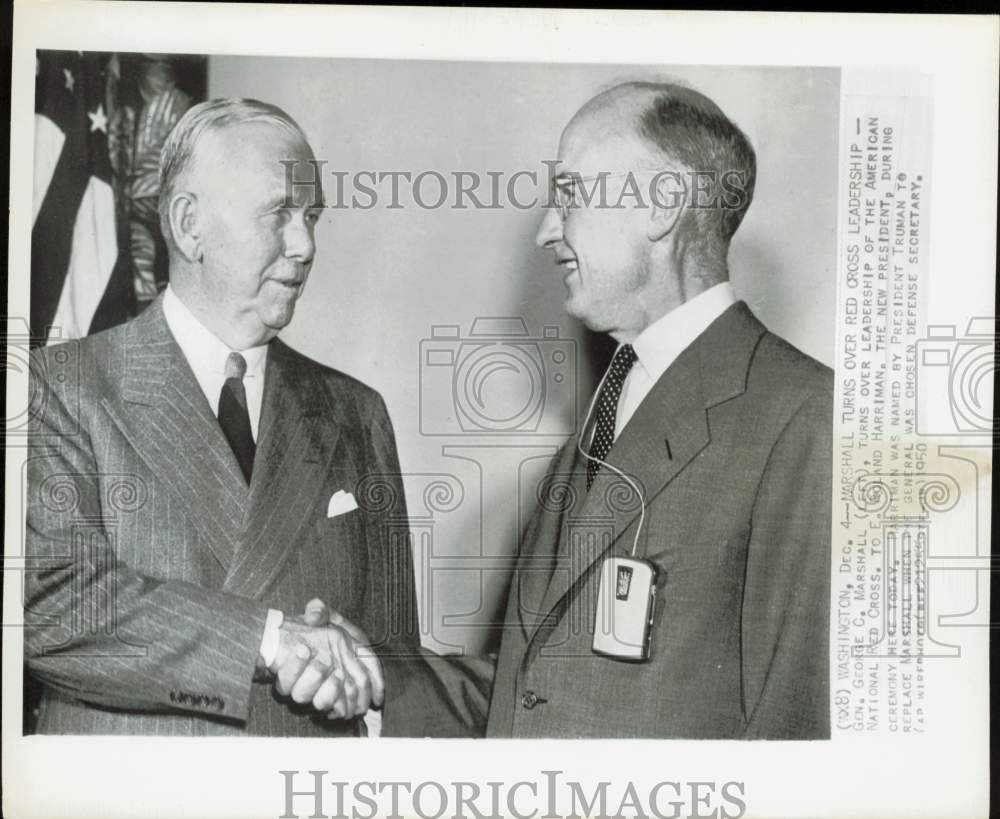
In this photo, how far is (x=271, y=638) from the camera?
2227 mm

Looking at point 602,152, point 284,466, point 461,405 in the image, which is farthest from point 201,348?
point 602,152

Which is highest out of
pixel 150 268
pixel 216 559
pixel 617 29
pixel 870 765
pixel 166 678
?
pixel 617 29

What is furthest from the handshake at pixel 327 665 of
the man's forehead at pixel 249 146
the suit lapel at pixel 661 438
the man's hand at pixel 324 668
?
the man's forehead at pixel 249 146

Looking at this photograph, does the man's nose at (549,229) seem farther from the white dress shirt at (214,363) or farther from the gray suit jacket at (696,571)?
the white dress shirt at (214,363)

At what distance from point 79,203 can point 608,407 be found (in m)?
1.12

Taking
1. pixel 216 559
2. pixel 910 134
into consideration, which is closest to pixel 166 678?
pixel 216 559

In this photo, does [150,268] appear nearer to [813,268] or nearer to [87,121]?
[87,121]

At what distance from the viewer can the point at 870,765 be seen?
7.59 ft

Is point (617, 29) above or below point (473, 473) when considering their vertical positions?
above

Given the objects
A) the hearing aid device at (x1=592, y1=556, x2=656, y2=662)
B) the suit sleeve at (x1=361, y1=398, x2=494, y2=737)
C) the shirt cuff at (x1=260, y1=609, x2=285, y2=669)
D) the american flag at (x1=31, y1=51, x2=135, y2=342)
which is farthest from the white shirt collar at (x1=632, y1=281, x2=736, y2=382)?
the american flag at (x1=31, y1=51, x2=135, y2=342)

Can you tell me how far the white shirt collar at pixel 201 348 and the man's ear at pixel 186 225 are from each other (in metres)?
0.08

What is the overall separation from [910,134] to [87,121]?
1.65 metres

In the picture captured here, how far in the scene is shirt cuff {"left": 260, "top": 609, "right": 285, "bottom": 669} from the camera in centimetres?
222

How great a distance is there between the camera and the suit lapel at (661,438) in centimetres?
223
